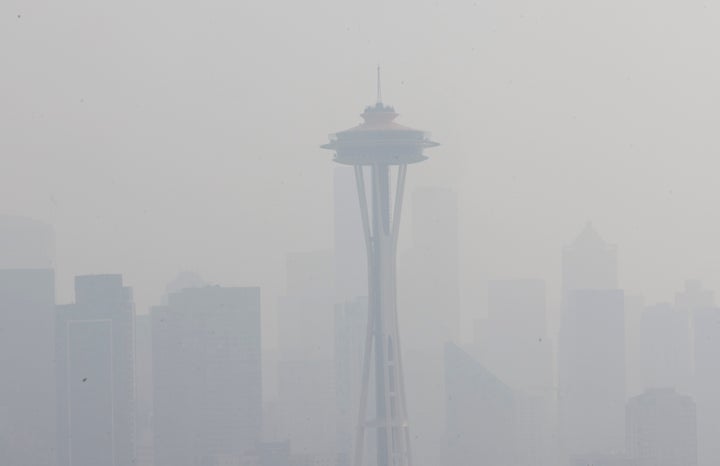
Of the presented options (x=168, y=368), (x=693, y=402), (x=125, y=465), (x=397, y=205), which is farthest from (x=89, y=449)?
(x=693, y=402)

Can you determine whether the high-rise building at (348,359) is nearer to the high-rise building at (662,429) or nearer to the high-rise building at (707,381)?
the high-rise building at (662,429)

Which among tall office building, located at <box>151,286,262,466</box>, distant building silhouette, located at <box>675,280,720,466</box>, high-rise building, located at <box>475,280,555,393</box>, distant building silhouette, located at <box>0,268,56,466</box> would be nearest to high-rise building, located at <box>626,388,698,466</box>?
distant building silhouette, located at <box>675,280,720,466</box>

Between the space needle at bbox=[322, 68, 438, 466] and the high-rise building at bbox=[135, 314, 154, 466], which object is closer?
the space needle at bbox=[322, 68, 438, 466]

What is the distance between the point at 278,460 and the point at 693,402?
21.2 metres

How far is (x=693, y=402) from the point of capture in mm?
78625

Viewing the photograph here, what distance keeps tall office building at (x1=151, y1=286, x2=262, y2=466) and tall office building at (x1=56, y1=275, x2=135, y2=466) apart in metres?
1.75

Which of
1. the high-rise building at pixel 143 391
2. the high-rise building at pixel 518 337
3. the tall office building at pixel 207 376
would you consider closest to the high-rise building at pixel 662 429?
the high-rise building at pixel 518 337

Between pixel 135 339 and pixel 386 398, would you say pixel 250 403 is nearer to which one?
pixel 135 339

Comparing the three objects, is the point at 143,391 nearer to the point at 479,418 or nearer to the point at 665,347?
the point at 479,418

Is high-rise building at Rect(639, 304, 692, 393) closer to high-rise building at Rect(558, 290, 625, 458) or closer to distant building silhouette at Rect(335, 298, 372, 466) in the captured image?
high-rise building at Rect(558, 290, 625, 458)

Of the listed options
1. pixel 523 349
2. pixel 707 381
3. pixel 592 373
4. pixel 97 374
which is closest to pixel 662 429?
pixel 707 381

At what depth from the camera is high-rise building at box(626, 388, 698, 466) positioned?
74188mm

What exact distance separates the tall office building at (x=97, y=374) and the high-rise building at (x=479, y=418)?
55.0 ft

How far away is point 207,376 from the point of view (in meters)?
83.8
